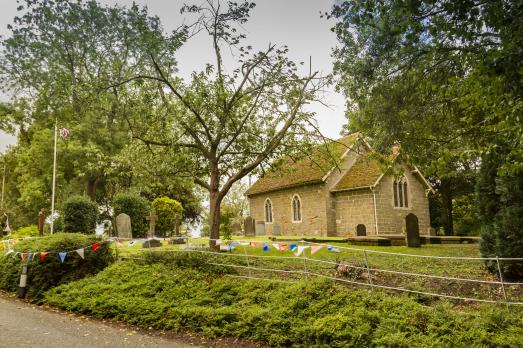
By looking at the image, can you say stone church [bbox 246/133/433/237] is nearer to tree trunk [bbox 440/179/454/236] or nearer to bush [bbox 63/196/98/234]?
tree trunk [bbox 440/179/454/236]

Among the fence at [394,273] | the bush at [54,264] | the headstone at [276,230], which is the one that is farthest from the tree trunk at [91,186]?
the fence at [394,273]

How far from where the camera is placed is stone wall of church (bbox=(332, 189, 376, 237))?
2389 cm

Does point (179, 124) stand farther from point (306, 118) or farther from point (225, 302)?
point (225, 302)

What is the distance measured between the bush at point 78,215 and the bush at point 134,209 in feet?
9.98

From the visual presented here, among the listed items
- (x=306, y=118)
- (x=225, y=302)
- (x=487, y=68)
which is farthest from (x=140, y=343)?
(x=306, y=118)

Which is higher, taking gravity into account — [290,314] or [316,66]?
[316,66]

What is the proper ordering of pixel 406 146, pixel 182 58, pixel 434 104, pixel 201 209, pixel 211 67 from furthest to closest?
pixel 201 209
pixel 182 58
pixel 211 67
pixel 434 104
pixel 406 146

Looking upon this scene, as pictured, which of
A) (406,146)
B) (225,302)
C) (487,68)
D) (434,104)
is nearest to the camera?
(487,68)

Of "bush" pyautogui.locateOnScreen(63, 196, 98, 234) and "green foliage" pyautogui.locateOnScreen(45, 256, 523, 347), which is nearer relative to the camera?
"green foliage" pyautogui.locateOnScreen(45, 256, 523, 347)

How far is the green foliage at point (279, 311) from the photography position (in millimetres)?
5738

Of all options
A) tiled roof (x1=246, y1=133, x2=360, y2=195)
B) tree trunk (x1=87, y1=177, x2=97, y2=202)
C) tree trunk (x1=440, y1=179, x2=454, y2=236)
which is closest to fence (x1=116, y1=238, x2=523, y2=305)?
tiled roof (x1=246, y1=133, x2=360, y2=195)

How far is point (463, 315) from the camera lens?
20.0ft

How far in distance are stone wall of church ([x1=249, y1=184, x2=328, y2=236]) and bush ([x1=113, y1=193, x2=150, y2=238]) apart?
9543 millimetres

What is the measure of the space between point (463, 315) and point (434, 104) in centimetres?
678
